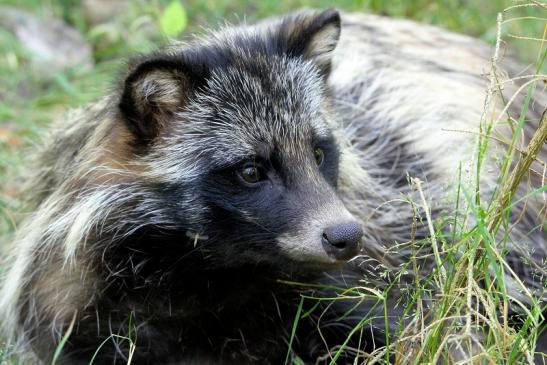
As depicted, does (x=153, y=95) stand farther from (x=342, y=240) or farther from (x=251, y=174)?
(x=342, y=240)

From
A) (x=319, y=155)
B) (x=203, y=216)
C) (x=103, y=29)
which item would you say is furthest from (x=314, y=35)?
(x=103, y=29)

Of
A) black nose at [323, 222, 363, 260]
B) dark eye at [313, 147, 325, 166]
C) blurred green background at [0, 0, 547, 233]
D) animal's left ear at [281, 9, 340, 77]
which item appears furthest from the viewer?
blurred green background at [0, 0, 547, 233]

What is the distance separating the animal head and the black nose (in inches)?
3.6

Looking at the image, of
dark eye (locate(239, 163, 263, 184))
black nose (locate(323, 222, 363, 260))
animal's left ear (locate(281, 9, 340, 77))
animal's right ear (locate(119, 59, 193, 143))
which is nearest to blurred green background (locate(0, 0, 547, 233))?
animal's left ear (locate(281, 9, 340, 77))

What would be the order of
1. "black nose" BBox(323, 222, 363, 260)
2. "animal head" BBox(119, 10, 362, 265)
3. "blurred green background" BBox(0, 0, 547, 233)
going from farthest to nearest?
"blurred green background" BBox(0, 0, 547, 233)
"animal head" BBox(119, 10, 362, 265)
"black nose" BBox(323, 222, 363, 260)

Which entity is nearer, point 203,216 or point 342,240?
point 342,240

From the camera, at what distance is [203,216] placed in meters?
3.83

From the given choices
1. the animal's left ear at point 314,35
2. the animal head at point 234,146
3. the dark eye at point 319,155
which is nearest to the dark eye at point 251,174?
the animal head at point 234,146

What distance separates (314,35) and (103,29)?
4.28 m

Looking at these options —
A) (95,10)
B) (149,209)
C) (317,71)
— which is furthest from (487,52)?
(95,10)

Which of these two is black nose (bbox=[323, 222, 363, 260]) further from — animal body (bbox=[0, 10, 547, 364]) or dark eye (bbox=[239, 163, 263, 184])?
dark eye (bbox=[239, 163, 263, 184])

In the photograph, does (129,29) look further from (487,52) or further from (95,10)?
(487,52)

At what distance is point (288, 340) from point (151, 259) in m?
0.79

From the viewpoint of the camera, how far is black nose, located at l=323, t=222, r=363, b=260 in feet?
11.5
